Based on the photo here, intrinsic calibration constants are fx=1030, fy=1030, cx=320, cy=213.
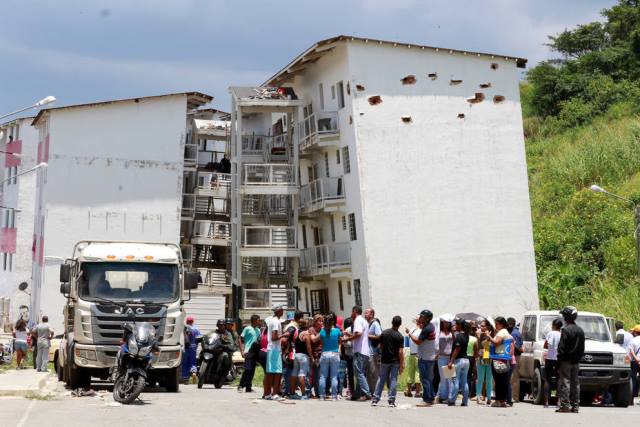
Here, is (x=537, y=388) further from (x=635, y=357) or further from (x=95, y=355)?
(x=95, y=355)

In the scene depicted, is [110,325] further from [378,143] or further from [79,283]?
[378,143]

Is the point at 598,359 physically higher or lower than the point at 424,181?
lower

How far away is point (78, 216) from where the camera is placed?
51.4 meters

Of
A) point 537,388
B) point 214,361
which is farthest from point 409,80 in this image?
point 537,388

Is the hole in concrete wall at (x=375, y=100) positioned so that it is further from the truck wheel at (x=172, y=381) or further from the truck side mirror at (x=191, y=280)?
the truck wheel at (x=172, y=381)

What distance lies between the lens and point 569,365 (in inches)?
753

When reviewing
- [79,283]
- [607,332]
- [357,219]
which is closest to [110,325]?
[79,283]

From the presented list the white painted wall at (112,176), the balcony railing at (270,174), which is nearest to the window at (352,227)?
the balcony railing at (270,174)

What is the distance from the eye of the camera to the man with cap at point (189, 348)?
27062 mm

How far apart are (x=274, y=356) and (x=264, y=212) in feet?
100

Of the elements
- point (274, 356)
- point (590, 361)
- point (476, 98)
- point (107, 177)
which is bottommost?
point (590, 361)

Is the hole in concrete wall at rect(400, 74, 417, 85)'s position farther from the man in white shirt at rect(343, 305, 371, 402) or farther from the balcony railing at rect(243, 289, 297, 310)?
the man in white shirt at rect(343, 305, 371, 402)

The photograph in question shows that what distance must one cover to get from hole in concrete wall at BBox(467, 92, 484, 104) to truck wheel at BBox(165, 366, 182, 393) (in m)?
25.7

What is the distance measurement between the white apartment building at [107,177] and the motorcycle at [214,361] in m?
26.4
